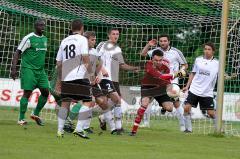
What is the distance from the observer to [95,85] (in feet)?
41.5

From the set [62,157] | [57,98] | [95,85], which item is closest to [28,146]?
[62,157]

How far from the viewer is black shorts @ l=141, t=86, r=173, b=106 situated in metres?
12.9

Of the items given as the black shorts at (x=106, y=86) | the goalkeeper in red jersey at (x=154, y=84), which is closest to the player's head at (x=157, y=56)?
the goalkeeper in red jersey at (x=154, y=84)

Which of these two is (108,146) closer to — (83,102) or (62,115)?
(62,115)

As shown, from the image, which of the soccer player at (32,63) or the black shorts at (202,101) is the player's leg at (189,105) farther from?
the soccer player at (32,63)

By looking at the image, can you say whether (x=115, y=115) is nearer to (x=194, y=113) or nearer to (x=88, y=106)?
(x=88, y=106)

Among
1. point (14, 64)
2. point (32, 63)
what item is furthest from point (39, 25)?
point (14, 64)

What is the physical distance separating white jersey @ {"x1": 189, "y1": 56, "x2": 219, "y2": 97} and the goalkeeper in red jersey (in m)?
1.55

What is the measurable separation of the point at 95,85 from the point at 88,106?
1.52m

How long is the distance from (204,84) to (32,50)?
384cm

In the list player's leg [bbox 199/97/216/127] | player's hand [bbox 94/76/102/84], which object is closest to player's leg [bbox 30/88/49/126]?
player's hand [bbox 94/76/102/84]

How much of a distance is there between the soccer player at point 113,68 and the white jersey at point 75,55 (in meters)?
2.16

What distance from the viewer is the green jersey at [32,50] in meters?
13.5

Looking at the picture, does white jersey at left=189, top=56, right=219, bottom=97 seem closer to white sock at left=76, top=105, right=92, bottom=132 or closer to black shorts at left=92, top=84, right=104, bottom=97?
black shorts at left=92, top=84, right=104, bottom=97
